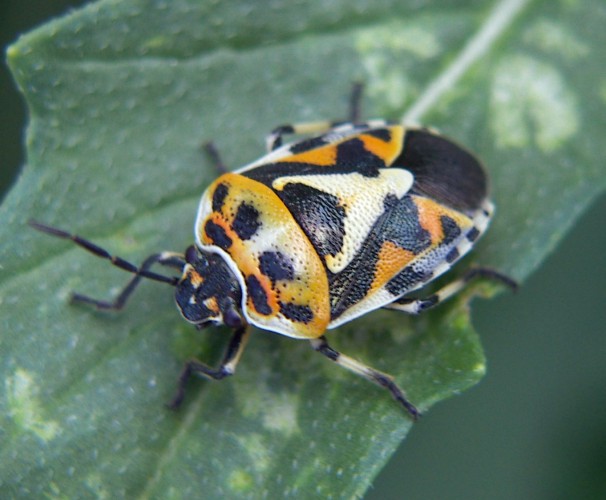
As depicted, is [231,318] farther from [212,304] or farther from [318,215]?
[318,215]

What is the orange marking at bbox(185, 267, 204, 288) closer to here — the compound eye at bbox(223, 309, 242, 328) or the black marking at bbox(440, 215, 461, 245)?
the compound eye at bbox(223, 309, 242, 328)

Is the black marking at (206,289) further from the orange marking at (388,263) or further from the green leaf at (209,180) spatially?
the orange marking at (388,263)

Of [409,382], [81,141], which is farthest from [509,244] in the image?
[81,141]

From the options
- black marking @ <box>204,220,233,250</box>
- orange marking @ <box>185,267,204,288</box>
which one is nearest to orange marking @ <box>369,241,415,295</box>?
black marking @ <box>204,220,233,250</box>

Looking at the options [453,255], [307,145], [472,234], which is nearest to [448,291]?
[453,255]

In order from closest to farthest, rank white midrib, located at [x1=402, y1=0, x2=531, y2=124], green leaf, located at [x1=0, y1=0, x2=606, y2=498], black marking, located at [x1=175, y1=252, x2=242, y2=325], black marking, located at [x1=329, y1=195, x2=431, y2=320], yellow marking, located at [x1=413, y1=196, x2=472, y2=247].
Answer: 1. green leaf, located at [x1=0, y1=0, x2=606, y2=498]
2. black marking, located at [x1=175, y1=252, x2=242, y2=325]
3. black marking, located at [x1=329, y1=195, x2=431, y2=320]
4. yellow marking, located at [x1=413, y1=196, x2=472, y2=247]
5. white midrib, located at [x1=402, y1=0, x2=531, y2=124]
